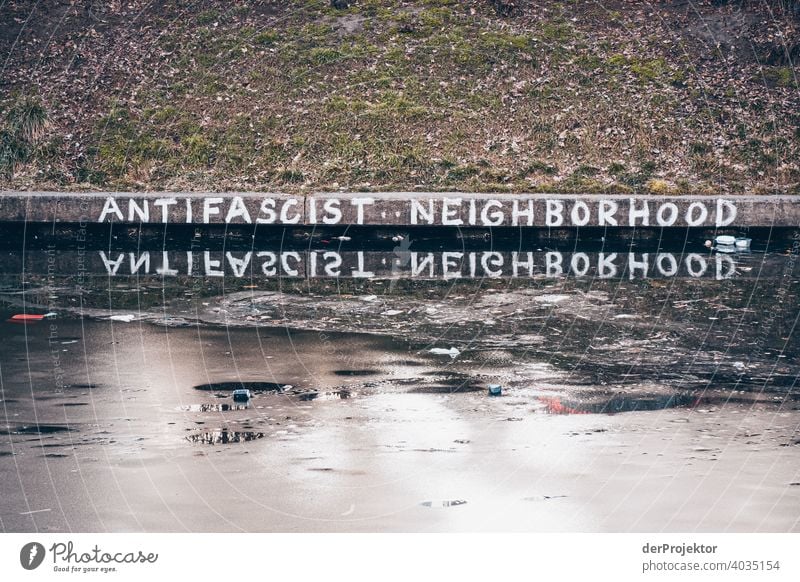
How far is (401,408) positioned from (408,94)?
10.2m

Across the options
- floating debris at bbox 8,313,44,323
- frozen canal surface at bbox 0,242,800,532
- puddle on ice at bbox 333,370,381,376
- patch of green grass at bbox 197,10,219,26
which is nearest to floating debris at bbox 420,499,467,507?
frozen canal surface at bbox 0,242,800,532

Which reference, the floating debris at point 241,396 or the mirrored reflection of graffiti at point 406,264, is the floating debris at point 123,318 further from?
the floating debris at point 241,396

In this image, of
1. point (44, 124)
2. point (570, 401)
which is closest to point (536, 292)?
point (570, 401)

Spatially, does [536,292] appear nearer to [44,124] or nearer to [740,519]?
[740,519]

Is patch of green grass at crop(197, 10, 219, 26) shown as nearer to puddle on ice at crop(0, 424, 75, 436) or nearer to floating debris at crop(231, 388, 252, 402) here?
floating debris at crop(231, 388, 252, 402)

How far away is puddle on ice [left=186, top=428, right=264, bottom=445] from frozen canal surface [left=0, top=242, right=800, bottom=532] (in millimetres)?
16

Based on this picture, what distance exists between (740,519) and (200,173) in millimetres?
10845

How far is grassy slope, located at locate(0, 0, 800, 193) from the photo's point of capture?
14.4 metres

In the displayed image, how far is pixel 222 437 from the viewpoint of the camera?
18.3 ft

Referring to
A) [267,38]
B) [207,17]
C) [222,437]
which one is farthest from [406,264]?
[207,17]

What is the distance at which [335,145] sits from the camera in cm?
1488

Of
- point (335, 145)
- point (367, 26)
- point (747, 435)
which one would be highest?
point (367, 26)

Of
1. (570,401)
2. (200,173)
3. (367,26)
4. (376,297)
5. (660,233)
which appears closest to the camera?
(570,401)

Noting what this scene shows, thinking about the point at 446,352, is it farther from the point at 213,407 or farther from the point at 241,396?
the point at 213,407
